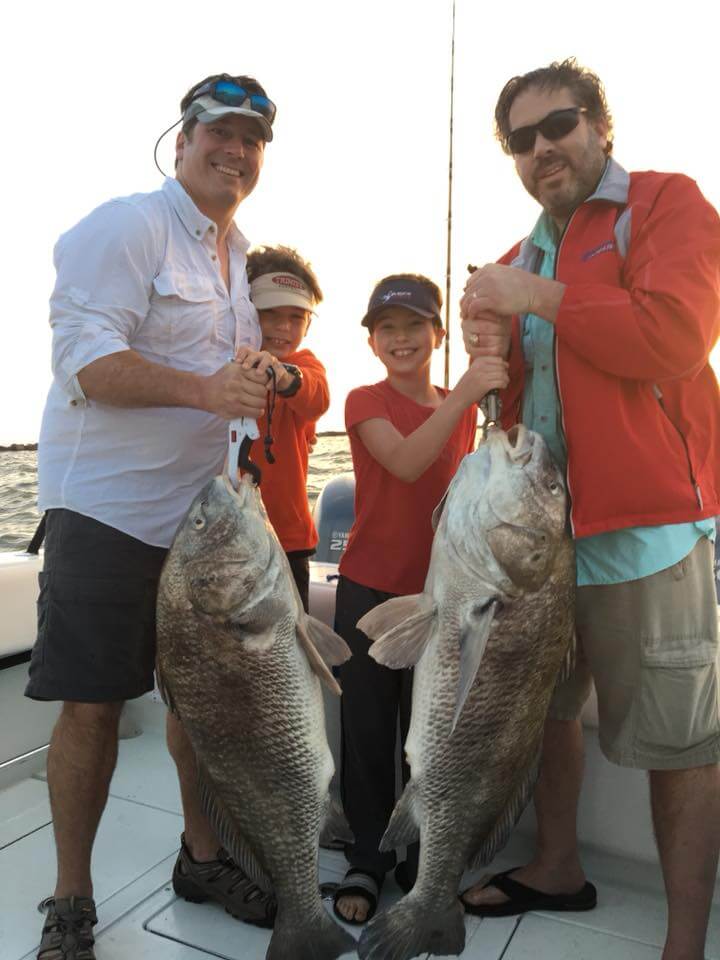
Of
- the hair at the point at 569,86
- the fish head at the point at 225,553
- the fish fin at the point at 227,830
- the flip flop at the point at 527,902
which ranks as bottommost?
the flip flop at the point at 527,902

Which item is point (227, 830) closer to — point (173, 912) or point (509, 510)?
point (173, 912)

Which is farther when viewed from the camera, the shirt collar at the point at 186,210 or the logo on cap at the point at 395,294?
the logo on cap at the point at 395,294

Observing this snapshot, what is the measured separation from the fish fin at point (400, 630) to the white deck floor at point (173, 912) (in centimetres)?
122

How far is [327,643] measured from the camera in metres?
2.08

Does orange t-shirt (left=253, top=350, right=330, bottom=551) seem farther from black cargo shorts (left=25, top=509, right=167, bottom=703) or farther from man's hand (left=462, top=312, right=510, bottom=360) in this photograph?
man's hand (left=462, top=312, right=510, bottom=360)

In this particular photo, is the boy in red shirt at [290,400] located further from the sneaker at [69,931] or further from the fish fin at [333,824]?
the sneaker at [69,931]

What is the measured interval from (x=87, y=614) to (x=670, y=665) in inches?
71.5

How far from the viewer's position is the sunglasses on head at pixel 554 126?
7.22 ft

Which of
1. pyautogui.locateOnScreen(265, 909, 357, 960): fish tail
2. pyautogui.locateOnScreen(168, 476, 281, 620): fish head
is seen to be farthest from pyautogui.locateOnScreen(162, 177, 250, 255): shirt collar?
pyautogui.locateOnScreen(265, 909, 357, 960): fish tail

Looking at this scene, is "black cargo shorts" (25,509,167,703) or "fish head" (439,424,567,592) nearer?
"fish head" (439,424,567,592)

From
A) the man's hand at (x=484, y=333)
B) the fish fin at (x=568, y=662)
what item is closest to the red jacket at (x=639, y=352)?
the man's hand at (x=484, y=333)

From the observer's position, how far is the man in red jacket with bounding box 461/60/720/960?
198 cm

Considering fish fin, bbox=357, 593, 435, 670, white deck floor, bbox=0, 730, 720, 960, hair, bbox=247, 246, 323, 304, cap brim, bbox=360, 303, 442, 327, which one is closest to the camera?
fish fin, bbox=357, 593, 435, 670

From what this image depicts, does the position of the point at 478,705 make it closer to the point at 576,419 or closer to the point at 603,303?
the point at 576,419
